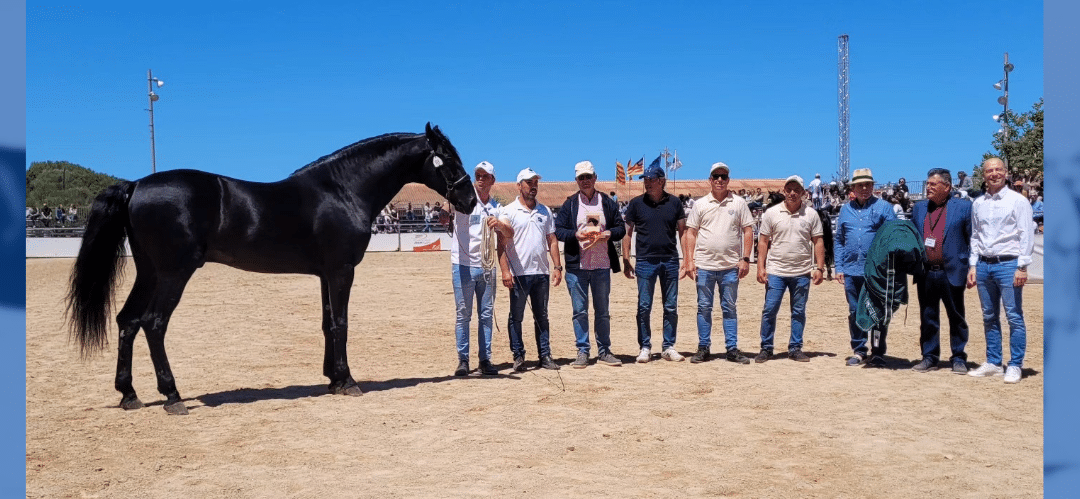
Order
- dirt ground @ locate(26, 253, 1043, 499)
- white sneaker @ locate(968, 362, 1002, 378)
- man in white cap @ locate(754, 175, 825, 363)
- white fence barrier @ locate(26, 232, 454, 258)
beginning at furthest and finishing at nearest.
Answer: white fence barrier @ locate(26, 232, 454, 258), man in white cap @ locate(754, 175, 825, 363), white sneaker @ locate(968, 362, 1002, 378), dirt ground @ locate(26, 253, 1043, 499)

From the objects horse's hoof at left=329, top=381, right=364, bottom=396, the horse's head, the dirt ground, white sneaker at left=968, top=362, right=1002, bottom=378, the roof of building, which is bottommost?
the dirt ground

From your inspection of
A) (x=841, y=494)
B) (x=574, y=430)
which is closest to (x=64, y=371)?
(x=574, y=430)

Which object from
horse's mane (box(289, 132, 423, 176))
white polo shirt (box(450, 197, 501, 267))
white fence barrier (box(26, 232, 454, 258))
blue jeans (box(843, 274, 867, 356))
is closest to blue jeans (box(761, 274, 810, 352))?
blue jeans (box(843, 274, 867, 356))

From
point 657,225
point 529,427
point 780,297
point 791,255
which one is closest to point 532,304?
point 657,225

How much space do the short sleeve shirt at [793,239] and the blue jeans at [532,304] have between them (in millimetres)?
2431

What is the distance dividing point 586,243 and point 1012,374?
4.01 meters

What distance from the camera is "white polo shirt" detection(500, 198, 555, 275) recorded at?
7.64 m

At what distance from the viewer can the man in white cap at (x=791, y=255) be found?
26.4 feet

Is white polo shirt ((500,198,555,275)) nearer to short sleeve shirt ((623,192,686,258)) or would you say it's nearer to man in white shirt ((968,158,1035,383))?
short sleeve shirt ((623,192,686,258))

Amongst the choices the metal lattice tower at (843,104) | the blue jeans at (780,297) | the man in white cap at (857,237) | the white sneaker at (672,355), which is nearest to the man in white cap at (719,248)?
the white sneaker at (672,355)

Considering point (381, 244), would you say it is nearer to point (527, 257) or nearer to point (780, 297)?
point (527, 257)

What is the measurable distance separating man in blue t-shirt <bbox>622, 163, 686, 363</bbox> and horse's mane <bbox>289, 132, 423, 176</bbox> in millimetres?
2222

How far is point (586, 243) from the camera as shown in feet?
25.5

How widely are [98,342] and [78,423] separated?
628mm
